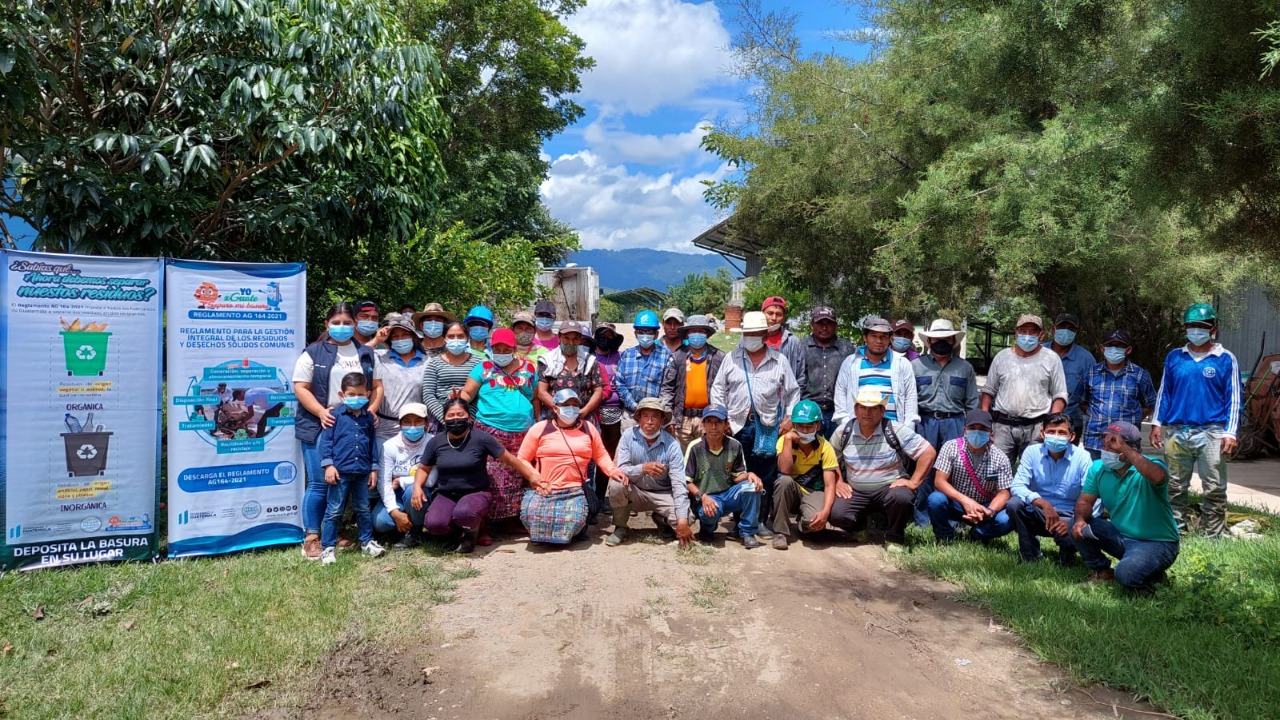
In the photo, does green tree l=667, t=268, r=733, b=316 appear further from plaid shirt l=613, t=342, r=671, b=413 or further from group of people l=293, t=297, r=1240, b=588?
plaid shirt l=613, t=342, r=671, b=413

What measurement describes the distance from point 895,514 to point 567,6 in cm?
1463

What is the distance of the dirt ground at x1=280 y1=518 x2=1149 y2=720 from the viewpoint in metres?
3.94

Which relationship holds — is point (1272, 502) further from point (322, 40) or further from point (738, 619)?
point (322, 40)

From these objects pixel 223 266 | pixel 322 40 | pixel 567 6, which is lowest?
pixel 223 266

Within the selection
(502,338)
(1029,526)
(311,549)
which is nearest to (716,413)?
(502,338)

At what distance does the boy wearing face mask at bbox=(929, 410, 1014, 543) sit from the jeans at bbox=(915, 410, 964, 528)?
0.41 meters

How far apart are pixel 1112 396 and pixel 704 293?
33.2 meters

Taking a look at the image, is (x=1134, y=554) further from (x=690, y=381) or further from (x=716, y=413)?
(x=690, y=381)

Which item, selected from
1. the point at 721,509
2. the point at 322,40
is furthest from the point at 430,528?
the point at 322,40

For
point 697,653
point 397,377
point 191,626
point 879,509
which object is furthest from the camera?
point 879,509

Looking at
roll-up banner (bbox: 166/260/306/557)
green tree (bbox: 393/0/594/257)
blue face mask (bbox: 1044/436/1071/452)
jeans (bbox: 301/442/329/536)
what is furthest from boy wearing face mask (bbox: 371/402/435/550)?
green tree (bbox: 393/0/594/257)

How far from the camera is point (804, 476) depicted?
22.5 feet

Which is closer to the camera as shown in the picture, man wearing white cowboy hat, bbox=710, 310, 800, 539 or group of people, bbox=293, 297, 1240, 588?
group of people, bbox=293, 297, 1240, 588

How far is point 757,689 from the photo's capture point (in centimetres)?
409
